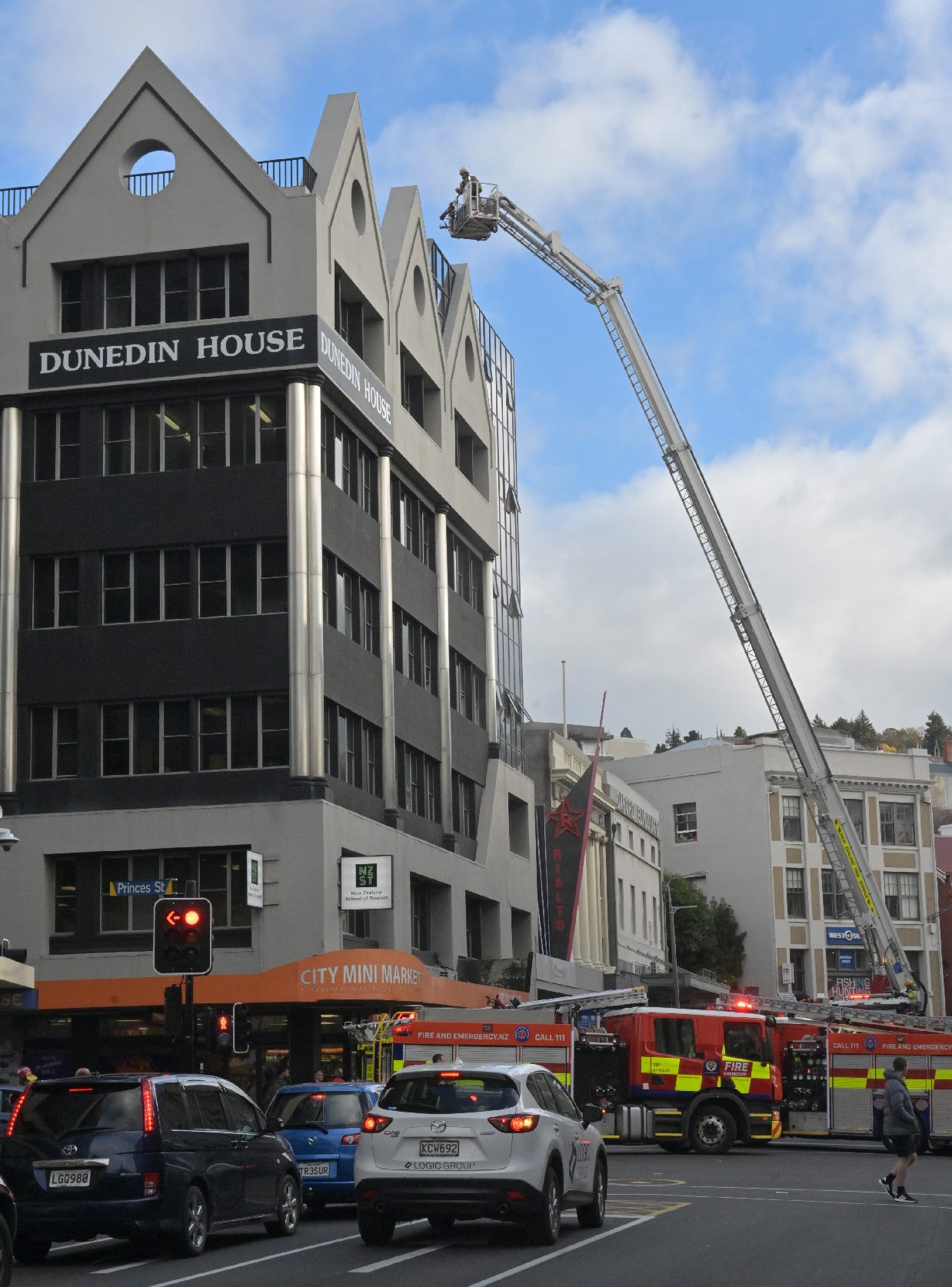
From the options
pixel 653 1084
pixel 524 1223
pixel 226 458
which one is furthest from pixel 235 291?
pixel 524 1223

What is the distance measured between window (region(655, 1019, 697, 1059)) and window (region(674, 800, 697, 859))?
58972mm

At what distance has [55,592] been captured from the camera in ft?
142

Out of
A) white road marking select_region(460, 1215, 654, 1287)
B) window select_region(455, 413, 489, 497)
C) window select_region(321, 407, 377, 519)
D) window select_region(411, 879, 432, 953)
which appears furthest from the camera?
window select_region(455, 413, 489, 497)

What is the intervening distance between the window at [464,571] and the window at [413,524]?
1349 mm

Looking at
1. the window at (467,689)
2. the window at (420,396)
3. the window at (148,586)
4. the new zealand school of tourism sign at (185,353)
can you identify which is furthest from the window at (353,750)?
the window at (420,396)

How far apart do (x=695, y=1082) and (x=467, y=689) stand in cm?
2458

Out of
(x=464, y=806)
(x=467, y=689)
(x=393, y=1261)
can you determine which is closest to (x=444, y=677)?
(x=467, y=689)

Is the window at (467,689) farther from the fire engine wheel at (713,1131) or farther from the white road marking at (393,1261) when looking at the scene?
the white road marking at (393,1261)

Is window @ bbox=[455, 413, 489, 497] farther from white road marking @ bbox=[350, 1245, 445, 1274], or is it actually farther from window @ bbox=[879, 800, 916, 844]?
white road marking @ bbox=[350, 1245, 445, 1274]

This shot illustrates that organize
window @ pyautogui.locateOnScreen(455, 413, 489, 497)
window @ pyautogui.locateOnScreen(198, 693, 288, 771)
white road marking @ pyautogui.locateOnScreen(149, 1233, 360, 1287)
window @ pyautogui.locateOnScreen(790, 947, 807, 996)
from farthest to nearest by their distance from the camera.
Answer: window @ pyautogui.locateOnScreen(790, 947, 807, 996), window @ pyautogui.locateOnScreen(455, 413, 489, 497), window @ pyautogui.locateOnScreen(198, 693, 288, 771), white road marking @ pyautogui.locateOnScreen(149, 1233, 360, 1287)

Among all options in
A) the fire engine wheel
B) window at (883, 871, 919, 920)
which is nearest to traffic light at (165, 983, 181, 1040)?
the fire engine wheel

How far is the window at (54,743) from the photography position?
140 ft

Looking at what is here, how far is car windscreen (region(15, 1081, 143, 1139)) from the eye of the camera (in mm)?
16188

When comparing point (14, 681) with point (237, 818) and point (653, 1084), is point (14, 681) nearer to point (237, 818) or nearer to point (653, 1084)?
point (237, 818)
